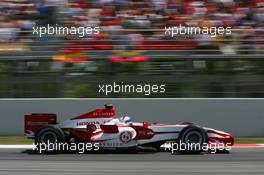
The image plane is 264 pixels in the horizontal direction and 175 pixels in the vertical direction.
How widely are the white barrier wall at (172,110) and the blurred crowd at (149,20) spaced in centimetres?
135

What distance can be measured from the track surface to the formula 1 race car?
0.24m

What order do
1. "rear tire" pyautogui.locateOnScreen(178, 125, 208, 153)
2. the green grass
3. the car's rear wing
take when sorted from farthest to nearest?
the green grass
the car's rear wing
"rear tire" pyautogui.locateOnScreen(178, 125, 208, 153)

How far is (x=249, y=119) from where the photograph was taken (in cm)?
1440

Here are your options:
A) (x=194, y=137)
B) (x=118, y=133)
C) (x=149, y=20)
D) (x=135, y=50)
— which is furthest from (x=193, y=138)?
(x=149, y=20)

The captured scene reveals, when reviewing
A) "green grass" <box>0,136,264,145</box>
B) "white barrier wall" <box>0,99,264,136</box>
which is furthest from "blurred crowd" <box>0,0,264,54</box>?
"green grass" <box>0,136,264,145</box>

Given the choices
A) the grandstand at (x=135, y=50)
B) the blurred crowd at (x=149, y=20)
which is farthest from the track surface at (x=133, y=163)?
the blurred crowd at (x=149, y=20)

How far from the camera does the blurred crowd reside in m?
14.4

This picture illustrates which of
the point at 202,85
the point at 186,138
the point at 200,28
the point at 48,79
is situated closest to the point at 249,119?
the point at 202,85

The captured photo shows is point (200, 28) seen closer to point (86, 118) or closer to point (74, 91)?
point (74, 91)

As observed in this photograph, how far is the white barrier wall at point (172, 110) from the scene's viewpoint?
567 inches

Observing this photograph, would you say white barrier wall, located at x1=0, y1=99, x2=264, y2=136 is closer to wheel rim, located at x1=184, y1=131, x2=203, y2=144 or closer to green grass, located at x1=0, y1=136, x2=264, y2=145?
green grass, located at x1=0, y1=136, x2=264, y2=145

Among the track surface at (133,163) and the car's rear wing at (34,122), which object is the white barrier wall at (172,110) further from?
the car's rear wing at (34,122)

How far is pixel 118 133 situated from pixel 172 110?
4099mm

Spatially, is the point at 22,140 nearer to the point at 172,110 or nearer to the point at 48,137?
the point at 48,137
